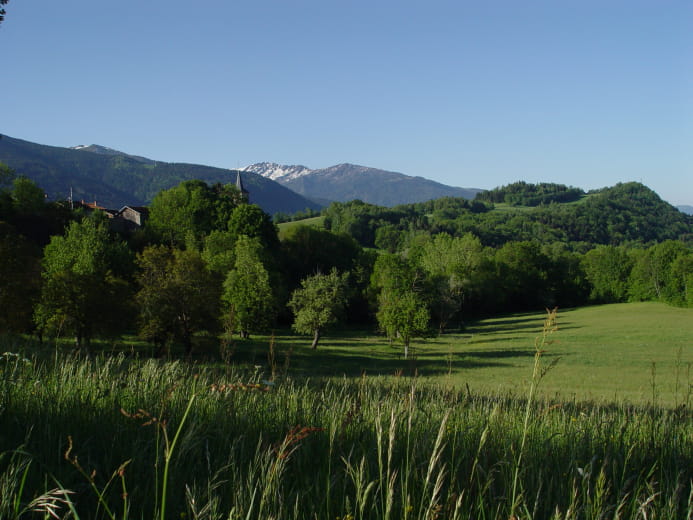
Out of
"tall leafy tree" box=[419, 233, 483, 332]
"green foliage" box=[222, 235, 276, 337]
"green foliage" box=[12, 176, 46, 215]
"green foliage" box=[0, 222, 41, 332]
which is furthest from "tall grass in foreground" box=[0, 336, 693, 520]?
"tall leafy tree" box=[419, 233, 483, 332]

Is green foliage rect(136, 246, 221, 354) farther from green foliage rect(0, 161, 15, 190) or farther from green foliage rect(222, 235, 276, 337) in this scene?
green foliage rect(0, 161, 15, 190)

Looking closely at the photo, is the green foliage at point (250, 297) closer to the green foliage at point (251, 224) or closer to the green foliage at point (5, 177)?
the green foliage at point (251, 224)

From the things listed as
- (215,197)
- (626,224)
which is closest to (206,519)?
(215,197)

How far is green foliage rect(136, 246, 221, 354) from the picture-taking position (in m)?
30.6

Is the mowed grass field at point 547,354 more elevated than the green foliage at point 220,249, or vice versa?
the green foliage at point 220,249

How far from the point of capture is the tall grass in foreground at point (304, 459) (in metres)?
2.53

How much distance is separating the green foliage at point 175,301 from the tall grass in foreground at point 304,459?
87.4 ft

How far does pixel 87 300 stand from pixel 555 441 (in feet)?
99.4

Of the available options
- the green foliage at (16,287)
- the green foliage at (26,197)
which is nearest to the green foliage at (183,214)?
the green foliage at (26,197)

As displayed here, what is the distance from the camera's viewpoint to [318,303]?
4609 cm

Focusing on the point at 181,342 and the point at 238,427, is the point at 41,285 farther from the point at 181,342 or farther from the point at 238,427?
the point at 238,427

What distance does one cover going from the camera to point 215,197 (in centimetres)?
7531

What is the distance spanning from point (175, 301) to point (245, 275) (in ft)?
51.1

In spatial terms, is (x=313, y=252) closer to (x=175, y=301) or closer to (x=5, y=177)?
(x=5, y=177)
